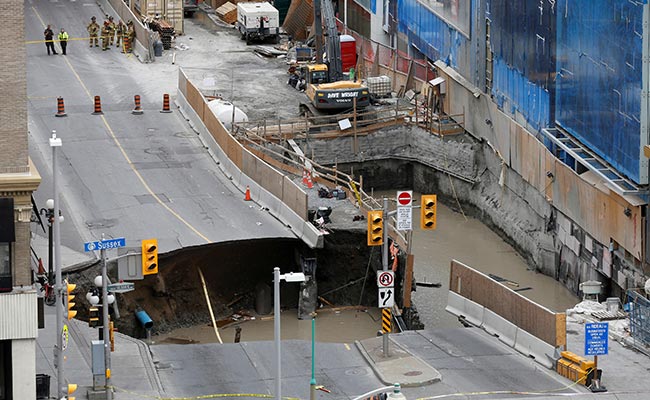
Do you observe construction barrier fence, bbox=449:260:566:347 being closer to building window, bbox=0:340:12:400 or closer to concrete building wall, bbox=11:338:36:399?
concrete building wall, bbox=11:338:36:399

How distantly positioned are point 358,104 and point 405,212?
29.6 meters

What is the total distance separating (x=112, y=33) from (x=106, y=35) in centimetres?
64

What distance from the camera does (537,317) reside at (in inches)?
1932

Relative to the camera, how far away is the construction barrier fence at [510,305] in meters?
48.1

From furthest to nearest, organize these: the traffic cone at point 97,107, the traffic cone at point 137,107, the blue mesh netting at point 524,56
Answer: the traffic cone at point 137,107 → the traffic cone at point 97,107 → the blue mesh netting at point 524,56

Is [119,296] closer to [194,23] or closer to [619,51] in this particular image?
[619,51]

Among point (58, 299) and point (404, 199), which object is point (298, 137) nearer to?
point (404, 199)

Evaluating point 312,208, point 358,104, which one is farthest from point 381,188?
point 312,208

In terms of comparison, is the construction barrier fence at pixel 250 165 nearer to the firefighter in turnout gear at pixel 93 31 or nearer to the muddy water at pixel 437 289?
the muddy water at pixel 437 289

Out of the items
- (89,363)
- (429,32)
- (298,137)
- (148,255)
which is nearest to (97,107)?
(298,137)

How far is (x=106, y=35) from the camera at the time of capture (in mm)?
93750

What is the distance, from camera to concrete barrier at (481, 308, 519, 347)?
50.5m

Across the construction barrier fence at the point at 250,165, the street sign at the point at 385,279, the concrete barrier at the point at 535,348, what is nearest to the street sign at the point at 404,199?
the street sign at the point at 385,279

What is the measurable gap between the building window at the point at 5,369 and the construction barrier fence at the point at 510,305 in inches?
600
